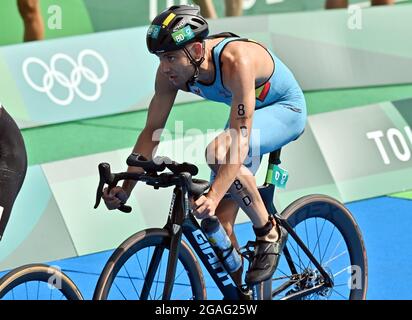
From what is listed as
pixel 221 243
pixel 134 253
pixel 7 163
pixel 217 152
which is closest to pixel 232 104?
pixel 217 152

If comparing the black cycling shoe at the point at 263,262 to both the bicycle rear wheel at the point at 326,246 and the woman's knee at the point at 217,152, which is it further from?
the woman's knee at the point at 217,152

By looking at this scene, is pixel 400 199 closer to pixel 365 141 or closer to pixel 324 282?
pixel 365 141

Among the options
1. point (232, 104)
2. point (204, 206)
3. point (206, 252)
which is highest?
point (232, 104)

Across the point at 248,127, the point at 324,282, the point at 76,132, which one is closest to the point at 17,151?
the point at 248,127

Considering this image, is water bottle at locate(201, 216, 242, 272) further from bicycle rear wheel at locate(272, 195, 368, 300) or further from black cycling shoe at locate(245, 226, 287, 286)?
bicycle rear wheel at locate(272, 195, 368, 300)

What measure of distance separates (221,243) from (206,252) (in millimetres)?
80

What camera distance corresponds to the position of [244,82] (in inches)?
196

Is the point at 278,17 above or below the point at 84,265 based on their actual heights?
above

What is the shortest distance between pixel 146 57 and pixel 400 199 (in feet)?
7.58

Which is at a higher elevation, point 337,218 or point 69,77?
point 69,77

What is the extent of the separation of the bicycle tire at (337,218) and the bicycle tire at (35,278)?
1.24 meters

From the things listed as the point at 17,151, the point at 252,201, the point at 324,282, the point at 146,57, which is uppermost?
the point at 146,57

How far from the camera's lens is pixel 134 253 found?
4.94 meters

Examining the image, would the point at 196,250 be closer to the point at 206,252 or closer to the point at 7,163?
the point at 206,252
